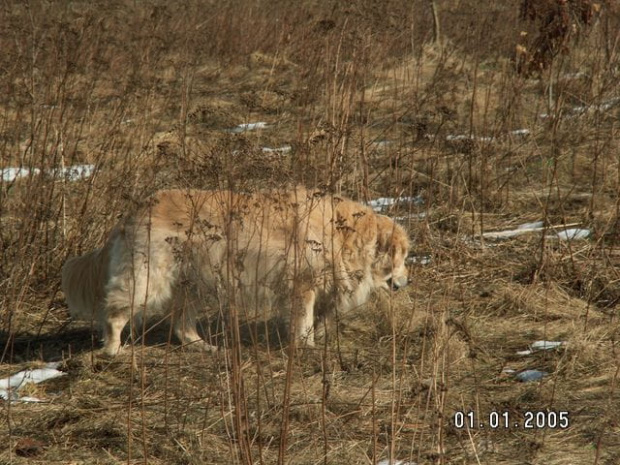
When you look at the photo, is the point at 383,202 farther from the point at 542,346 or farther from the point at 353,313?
the point at 542,346

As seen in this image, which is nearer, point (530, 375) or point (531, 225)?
point (530, 375)

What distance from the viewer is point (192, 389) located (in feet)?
13.6

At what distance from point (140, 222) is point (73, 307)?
0.73m

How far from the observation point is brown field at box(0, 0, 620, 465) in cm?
353

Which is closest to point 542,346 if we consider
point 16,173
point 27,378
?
point 27,378

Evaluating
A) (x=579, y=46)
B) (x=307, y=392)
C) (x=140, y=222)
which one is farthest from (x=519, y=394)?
(x=579, y=46)

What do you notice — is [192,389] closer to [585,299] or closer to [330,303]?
[330,303]

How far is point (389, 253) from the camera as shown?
5.18 metres

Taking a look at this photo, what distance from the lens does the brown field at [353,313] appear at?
3.53m

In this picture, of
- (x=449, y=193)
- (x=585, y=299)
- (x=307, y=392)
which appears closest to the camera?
(x=307, y=392)
